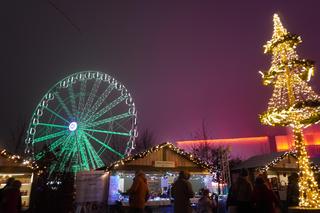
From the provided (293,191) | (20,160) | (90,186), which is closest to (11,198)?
(90,186)

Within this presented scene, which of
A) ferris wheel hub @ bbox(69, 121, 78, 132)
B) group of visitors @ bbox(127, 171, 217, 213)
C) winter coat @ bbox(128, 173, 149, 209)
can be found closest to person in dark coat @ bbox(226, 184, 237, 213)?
group of visitors @ bbox(127, 171, 217, 213)

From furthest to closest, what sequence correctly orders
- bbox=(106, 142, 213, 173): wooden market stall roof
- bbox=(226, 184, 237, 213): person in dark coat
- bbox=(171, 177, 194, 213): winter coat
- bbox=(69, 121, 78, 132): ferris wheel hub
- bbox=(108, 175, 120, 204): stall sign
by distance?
1. bbox=(69, 121, 78, 132): ferris wheel hub
2. bbox=(106, 142, 213, 173): wooden market stall roof
3. bbox=(108, 175, 120, 204): stall sign
4. bbox=(171, 177, 194, 213): winter coat
5. bbox=(226, 184, 237, 213): person in dark coat

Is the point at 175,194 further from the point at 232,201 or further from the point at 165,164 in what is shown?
the point at 165,164

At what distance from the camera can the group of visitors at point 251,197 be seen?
629cm

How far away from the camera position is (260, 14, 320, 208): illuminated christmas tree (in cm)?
935

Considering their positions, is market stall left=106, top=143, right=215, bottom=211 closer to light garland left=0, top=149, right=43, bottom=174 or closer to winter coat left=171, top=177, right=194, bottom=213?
light garland left=0, top=149, right=43, bottom=174

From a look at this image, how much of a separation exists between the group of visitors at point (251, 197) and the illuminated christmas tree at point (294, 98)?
3448mm

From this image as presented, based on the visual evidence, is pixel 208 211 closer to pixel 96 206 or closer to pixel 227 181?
pixel 96 206

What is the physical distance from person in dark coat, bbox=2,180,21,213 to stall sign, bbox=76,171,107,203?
335cm

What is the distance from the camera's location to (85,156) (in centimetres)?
1806

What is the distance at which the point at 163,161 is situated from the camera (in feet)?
53.4

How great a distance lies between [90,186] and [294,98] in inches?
302

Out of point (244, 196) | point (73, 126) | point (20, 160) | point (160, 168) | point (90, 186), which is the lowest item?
point (244, 196)

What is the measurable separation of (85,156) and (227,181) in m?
8.22
